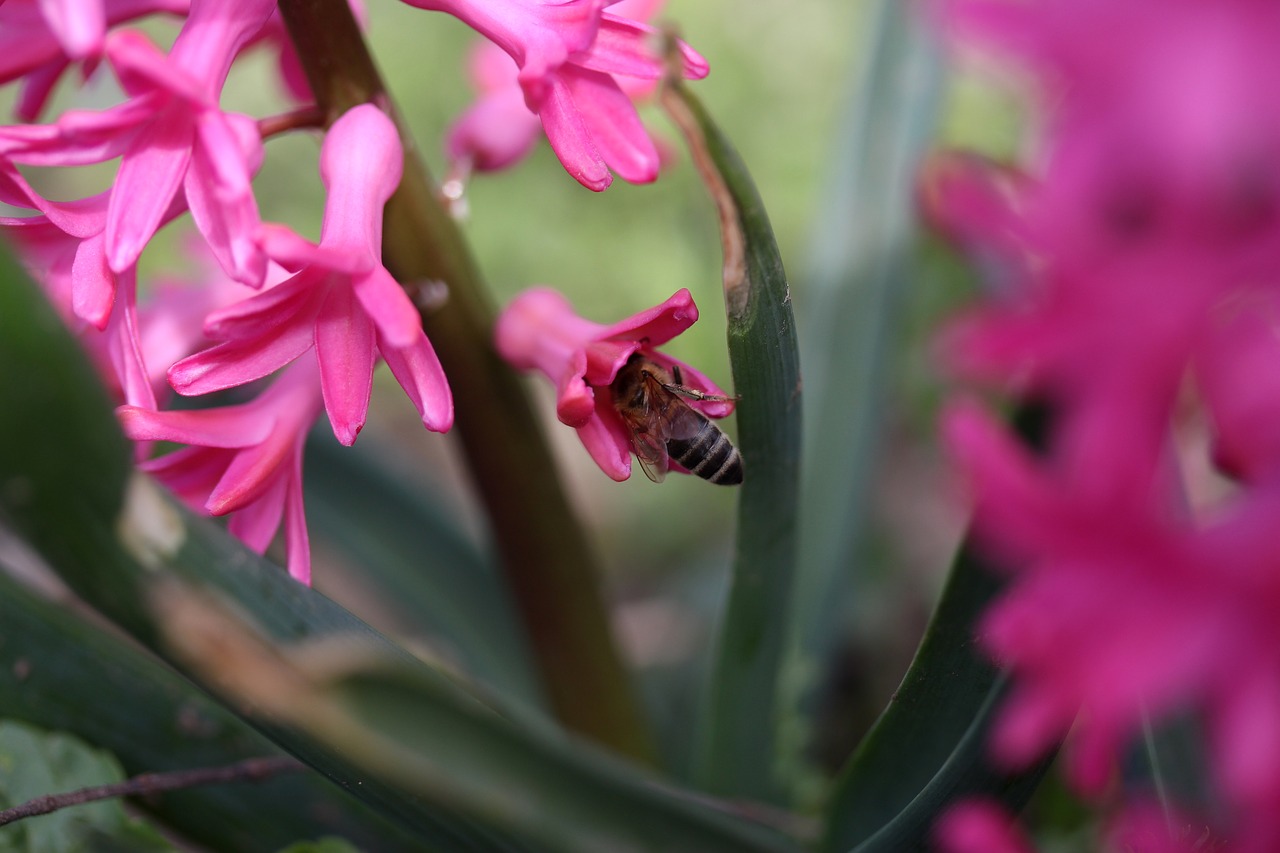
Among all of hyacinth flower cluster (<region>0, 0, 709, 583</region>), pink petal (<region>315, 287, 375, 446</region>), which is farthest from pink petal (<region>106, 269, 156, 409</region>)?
pink petal (<region>315, 287, 375, 446</region>)

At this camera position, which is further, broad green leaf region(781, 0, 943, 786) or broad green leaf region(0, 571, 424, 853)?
broad green leaf region(781, 0, 943, 786)

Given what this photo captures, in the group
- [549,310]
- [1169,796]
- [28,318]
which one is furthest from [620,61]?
[1169,796]

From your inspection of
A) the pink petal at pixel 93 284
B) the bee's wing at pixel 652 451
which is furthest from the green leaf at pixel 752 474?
the pink petal at pixel 93 284

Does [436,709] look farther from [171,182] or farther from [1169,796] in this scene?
[1169,796]

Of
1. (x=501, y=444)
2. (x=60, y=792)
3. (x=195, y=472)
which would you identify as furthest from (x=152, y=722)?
(x=501, y=444)

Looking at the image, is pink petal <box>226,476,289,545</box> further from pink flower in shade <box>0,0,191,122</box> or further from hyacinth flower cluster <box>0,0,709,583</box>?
pink flower in shade <box>0,0,191,122</box>

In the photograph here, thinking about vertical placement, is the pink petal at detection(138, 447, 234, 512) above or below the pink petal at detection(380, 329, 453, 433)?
below
